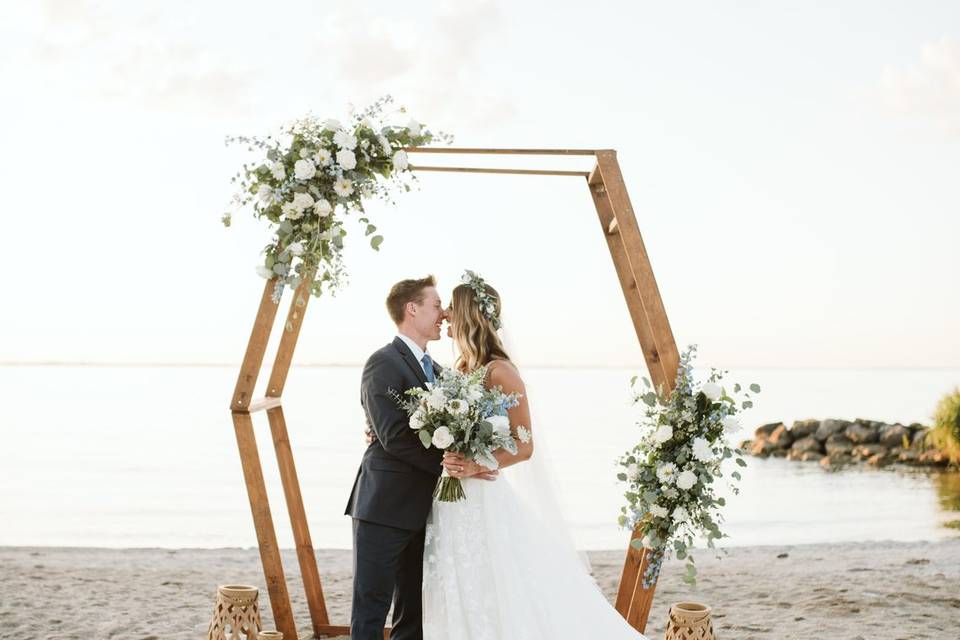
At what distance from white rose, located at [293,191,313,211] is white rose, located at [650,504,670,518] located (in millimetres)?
2285

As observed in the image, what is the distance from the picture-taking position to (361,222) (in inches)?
175

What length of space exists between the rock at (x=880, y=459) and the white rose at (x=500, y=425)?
1961 cm

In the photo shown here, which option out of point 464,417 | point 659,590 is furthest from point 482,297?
point 659,590

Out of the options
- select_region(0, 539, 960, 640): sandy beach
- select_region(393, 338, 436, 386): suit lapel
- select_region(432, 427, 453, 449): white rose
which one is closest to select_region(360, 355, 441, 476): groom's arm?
select_region(393, 338, 436, 386): suit lapel

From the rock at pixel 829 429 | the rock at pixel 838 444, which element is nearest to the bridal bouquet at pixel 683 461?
the rock at pixel 838 444

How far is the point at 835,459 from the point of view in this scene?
72.6ft

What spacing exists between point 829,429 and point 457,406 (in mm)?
21924

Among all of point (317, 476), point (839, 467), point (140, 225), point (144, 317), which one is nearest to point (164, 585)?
point (317, 476)

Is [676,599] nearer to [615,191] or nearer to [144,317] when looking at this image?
[615,191]

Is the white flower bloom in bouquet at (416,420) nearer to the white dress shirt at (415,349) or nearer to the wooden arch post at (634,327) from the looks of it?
the white dress shirt at (415,349)

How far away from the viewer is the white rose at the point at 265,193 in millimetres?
4359

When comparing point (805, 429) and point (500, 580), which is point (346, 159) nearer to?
point (500, 580)

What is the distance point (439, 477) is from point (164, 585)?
3.93 metres

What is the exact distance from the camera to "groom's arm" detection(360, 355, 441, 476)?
4145mm
